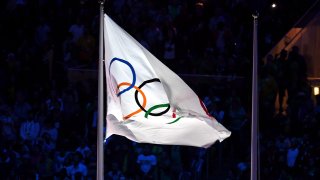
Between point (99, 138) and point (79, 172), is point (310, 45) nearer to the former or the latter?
point (79, 172)

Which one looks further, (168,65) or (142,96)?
(168,65)

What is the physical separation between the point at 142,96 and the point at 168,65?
9058 millimetres

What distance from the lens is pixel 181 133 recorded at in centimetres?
1161

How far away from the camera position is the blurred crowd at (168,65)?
17719mm

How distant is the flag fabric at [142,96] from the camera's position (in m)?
11.4

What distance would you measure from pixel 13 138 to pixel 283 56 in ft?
19.4

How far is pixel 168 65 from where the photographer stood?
20.4 metres

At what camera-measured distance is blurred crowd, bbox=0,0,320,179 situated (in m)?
17.7

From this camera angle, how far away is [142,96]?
11391 mm

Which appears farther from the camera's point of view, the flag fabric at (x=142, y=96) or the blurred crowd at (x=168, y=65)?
the blurred crowd at (x=168, y=65)

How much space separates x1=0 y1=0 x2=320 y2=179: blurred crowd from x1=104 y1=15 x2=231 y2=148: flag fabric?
5930mm

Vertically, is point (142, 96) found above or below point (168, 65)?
below

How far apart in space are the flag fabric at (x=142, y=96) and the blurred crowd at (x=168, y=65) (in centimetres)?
593

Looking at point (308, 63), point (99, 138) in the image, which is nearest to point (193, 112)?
point (99, 138)
